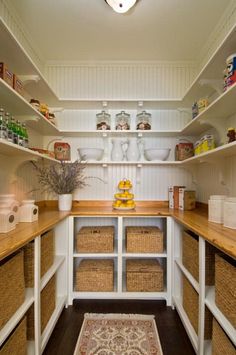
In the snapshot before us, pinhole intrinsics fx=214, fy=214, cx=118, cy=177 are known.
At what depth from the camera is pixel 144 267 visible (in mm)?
1952

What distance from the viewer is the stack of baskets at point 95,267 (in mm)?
1934

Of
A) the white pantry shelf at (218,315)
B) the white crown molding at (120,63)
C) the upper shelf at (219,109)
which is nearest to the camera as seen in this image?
the white pantry shelf at (218,315)

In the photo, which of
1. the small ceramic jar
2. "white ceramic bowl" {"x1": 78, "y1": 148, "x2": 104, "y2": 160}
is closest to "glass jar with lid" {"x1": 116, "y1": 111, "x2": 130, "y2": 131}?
"white ceramic bowl" {"x1": 78, "y1": 148, "x2": 104, "y2": 160}

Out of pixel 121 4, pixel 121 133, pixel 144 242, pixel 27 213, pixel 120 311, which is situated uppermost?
pixel 121 4

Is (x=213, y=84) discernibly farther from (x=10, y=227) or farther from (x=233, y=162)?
(x=10, y=227)

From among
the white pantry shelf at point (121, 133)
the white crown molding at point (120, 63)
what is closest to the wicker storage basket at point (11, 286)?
the white pantry shelf at point (121, 133)

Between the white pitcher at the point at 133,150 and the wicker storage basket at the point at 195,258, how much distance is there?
1.07m

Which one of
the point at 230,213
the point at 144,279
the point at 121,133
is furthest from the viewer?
the point at 121,133

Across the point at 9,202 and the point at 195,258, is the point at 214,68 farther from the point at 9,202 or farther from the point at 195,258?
the point at 9,202

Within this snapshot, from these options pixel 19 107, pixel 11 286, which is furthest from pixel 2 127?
pixel 11 286

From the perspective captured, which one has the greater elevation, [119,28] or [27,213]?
[119,28]

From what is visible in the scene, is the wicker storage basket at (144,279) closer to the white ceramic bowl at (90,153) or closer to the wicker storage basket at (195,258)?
the wicker storage basket at (195,258)

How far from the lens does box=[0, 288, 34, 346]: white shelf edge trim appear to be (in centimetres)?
94

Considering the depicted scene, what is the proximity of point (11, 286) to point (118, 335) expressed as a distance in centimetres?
88
